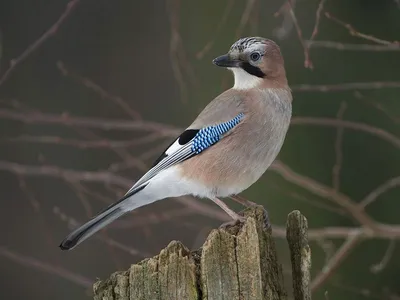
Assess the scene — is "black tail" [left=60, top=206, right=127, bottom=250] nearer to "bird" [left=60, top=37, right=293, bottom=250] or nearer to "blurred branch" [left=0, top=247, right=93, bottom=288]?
"bird" [left=60, top=37, right=293, bottom=250]

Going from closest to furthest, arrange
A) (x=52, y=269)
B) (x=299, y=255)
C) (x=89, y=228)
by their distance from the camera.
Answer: (x=299, y=255)
(x=89, y=228)
(x=52, y=269)

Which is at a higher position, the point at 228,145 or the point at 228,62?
the point at 228,62

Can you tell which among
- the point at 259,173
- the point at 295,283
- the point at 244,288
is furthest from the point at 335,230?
the point at 244,288

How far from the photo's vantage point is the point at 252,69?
3680 millimetres

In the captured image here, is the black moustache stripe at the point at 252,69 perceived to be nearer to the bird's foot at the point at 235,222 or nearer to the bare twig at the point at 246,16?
the bare twig at the point at 246,16

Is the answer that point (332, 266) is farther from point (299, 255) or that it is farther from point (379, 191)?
point (299, 255)

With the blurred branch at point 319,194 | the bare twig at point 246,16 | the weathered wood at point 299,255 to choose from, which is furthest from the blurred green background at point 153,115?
the weathered wood at point 299,255

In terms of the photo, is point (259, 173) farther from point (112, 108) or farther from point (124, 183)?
point (112, 108)

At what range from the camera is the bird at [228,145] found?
11.5ft

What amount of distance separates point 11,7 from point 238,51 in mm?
3513

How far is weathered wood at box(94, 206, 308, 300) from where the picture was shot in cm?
244

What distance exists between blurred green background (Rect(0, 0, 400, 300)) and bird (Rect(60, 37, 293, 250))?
3.23 feet

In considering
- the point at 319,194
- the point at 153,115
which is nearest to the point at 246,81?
the point at 319,194

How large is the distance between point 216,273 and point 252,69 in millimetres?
1448
